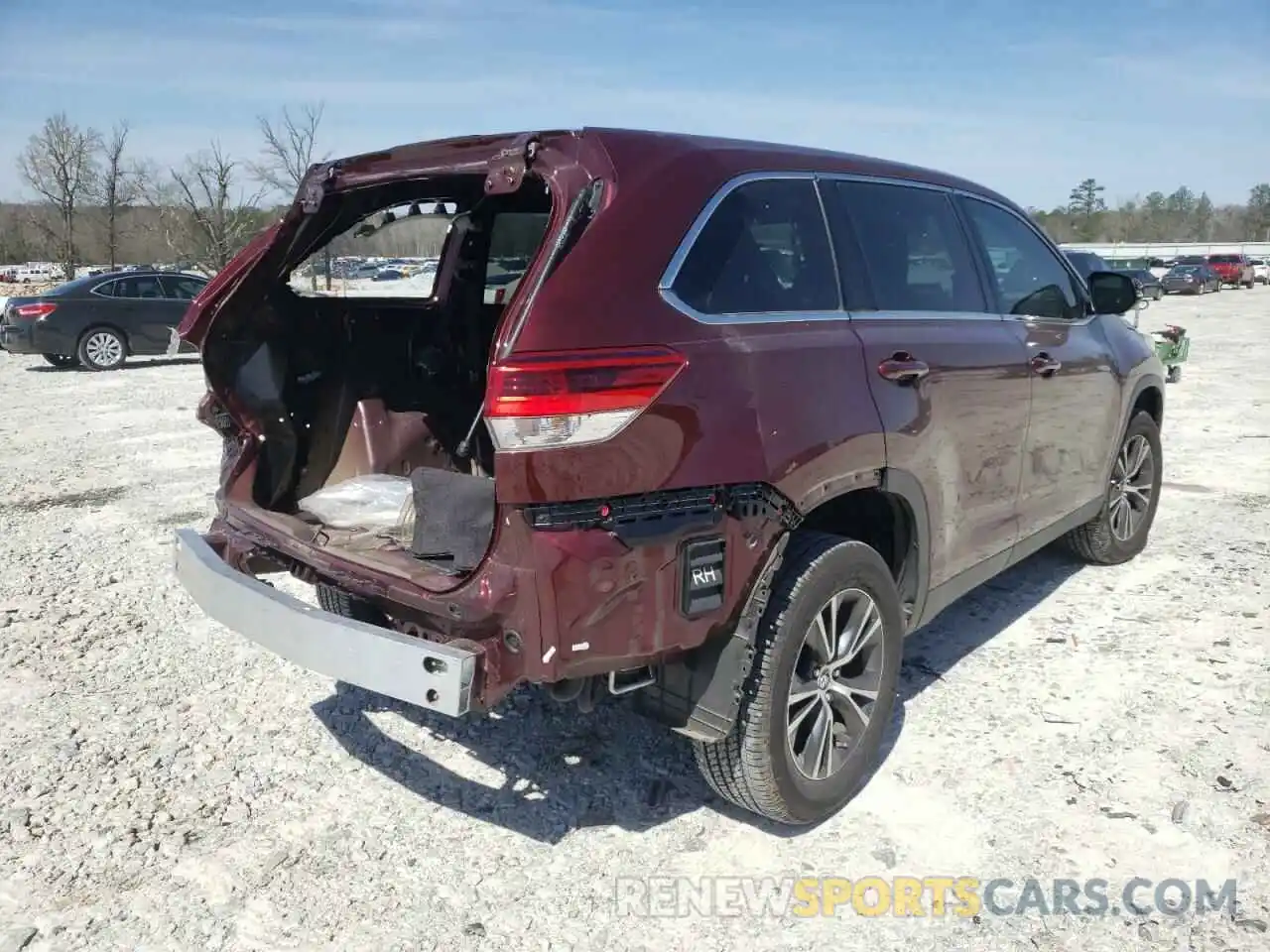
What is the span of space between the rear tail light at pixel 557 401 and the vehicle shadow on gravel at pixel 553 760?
104 centimetres

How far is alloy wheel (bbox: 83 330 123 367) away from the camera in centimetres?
1504

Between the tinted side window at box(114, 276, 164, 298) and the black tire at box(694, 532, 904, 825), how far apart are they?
15192 millimetres

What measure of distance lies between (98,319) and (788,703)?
1517 cm

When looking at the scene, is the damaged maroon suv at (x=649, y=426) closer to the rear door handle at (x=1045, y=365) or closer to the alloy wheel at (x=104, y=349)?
the rear door handle at (x=1045, y=365)

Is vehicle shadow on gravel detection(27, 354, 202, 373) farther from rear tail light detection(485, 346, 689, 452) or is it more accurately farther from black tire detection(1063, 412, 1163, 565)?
rear tail light detection(485, 346, 689, 452)

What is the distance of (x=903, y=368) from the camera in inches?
124

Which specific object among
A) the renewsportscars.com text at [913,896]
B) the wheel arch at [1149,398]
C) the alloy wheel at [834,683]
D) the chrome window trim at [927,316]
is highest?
the chrome window trim at [927,316]

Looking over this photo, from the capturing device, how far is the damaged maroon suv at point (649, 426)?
2.40 meters

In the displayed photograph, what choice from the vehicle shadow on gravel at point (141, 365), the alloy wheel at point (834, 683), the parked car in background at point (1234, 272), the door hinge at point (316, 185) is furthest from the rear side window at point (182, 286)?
the parked car in background at point (1234, 272)

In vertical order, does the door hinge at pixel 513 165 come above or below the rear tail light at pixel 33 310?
above

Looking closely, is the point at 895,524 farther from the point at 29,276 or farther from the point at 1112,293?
the point at 29,276

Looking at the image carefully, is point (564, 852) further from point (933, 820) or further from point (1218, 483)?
point (1218, 483)

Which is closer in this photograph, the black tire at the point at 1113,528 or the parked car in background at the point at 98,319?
the black tire at the point at 1113,528

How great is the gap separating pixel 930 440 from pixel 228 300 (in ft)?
8.06
